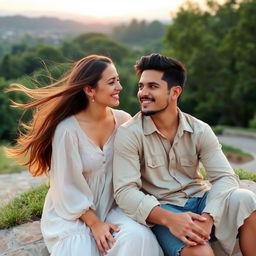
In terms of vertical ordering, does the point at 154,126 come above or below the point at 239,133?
above

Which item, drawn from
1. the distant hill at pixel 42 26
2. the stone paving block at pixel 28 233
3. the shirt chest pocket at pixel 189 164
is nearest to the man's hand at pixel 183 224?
the shirt chest pocket at pixel 189 164

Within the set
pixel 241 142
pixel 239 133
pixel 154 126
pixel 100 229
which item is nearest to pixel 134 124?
pixel 154 126

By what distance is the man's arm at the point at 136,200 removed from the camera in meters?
2.55

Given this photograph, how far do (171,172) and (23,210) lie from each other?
171cm

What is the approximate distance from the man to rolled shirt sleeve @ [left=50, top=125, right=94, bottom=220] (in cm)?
27

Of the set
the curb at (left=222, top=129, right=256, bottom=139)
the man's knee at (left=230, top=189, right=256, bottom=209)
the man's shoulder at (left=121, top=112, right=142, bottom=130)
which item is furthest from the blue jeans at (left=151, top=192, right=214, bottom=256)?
the curb at (left=222, top=129, right=256, bottom=139)

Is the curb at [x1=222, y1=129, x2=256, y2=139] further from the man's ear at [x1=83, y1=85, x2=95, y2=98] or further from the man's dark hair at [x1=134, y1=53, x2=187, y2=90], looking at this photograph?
the man's ear at [x1=83, y1=85, x2=95, y2=98]

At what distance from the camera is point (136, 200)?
2.72 m

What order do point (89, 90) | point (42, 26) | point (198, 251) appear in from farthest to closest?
point (42, 26)
point (89, 90)
point (198, 251)

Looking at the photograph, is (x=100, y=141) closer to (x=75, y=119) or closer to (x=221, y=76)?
(x=75, y=119)

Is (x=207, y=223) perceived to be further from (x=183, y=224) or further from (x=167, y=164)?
(x=167, y=164)

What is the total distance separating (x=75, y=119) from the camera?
122 inches

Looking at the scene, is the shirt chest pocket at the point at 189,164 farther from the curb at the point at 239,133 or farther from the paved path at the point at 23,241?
the curb at the point at 239,133

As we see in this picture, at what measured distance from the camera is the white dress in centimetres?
278
